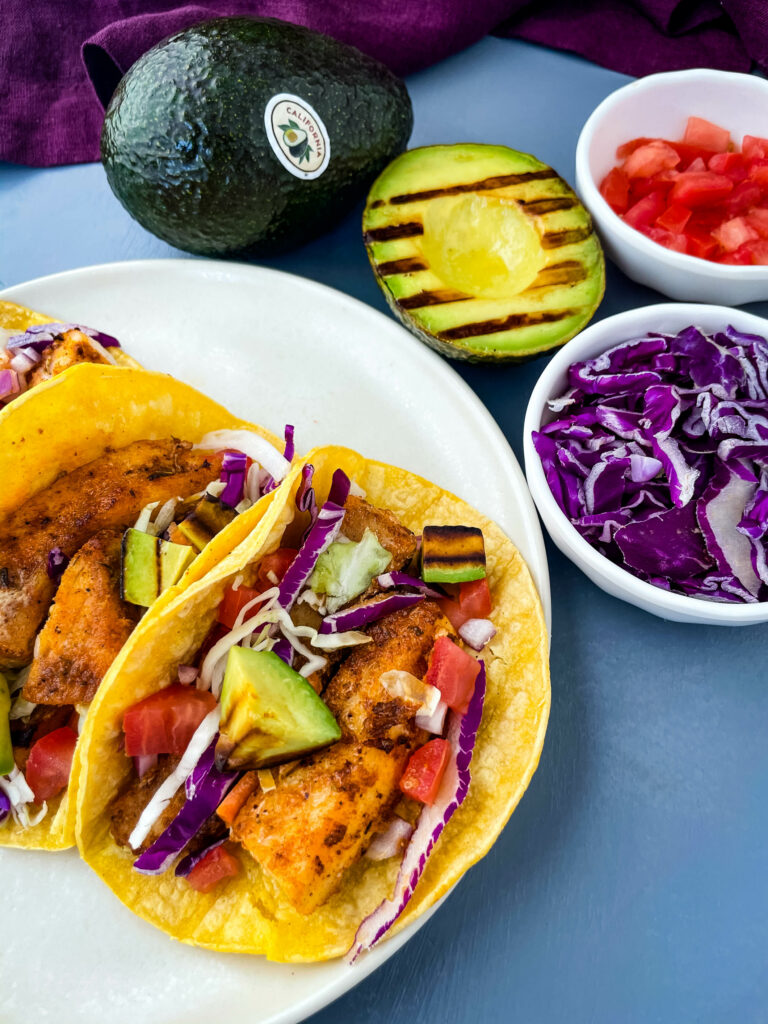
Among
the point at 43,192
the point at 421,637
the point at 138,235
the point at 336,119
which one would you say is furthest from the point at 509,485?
the point at 43,192

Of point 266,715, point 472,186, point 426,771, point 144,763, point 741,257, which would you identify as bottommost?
point 426,771

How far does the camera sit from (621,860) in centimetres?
217

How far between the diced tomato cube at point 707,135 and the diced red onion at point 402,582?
5.87 ft

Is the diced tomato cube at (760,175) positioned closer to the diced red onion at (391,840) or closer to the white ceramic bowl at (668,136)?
the white ceramic bowl at (668,136)

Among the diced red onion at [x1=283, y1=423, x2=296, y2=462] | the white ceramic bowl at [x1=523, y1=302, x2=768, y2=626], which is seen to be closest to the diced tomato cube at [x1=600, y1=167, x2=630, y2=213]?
the white ceramic bowl at [x1=523, y1=302, x2=768, y2=626]

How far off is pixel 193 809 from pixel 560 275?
1745mm

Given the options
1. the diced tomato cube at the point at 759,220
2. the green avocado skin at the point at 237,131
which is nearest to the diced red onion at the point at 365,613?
the green avocado skin at the point at 237,131

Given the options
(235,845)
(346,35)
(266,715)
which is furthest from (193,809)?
(346,35)

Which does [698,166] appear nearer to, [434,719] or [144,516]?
[434,719]

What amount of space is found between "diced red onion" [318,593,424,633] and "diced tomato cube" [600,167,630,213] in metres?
1.45

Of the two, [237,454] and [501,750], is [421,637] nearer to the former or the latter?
[501,750]

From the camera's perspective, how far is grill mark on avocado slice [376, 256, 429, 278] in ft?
7.73

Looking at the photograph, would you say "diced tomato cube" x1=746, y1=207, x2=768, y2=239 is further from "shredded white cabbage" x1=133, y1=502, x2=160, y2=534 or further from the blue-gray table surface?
"shredded white cabbage" x1=133, y1=502, x2=160, y2=534

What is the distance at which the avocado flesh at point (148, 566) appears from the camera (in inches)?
79.1
